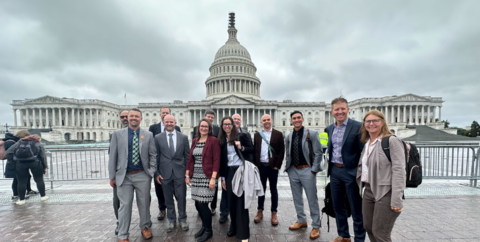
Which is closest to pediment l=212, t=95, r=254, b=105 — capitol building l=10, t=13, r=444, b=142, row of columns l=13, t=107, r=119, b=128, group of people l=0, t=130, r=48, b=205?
capitol building l=10, t=13, r=444, b=142

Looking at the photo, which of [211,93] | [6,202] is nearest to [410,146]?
[6,202]

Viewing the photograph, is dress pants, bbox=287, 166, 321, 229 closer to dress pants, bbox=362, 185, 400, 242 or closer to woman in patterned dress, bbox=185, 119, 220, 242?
dress pants, bbox=362, 185, 400, 242

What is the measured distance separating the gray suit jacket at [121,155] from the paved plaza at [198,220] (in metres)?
1.47

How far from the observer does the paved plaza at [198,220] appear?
4.17m

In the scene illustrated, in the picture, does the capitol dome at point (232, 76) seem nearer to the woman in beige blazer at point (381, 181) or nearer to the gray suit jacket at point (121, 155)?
the gray suit jacket at point (121, 155)

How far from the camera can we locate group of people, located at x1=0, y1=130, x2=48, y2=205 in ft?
20.3

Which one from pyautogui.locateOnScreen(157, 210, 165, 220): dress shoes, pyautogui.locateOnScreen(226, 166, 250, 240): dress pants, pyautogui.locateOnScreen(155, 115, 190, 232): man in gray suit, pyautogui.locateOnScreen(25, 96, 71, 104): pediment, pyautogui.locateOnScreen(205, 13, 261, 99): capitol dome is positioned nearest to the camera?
pyautogui.locateOnScreen(226, 166, 250, 240): dress pants

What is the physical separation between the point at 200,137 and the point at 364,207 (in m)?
3.32

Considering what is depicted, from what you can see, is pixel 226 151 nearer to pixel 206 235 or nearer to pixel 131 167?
pixel 206 235

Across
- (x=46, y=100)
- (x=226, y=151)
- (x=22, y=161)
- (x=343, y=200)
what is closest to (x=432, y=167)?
(x=343, y=200)

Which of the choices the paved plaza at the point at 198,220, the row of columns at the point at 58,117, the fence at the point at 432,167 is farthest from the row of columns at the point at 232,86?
the paved plaza at the point at 198,220

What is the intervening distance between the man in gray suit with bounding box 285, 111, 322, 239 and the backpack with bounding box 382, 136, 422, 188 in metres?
1.59

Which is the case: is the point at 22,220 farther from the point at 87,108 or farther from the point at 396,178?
the point at 87,108

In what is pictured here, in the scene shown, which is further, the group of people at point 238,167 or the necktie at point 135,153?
the necktie at point 135,153
